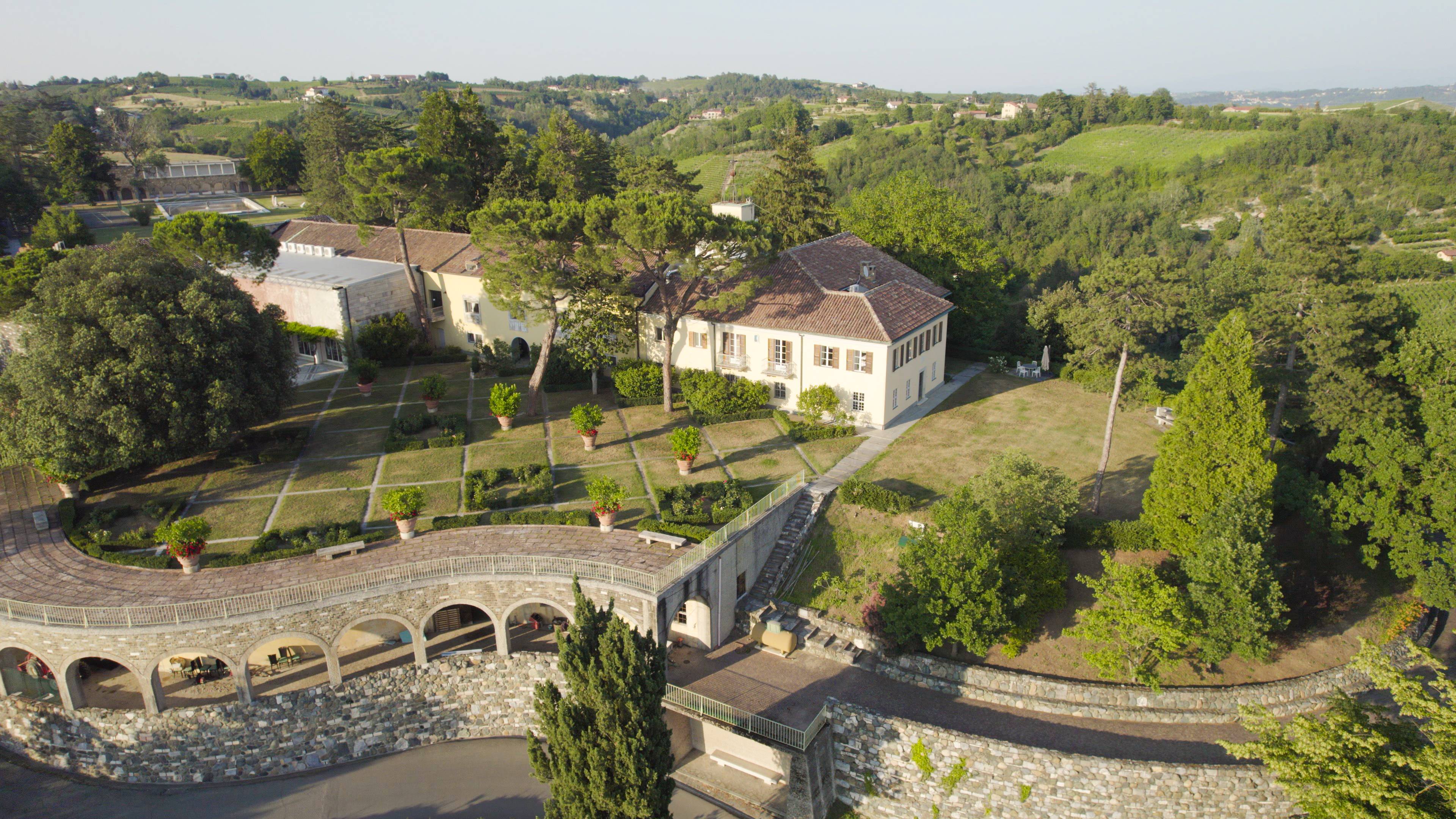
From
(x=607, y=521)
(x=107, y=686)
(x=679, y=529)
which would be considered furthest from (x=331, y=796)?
(x=679, y=529)

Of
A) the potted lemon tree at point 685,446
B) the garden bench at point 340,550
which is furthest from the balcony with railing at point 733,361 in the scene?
the garden bench at point 340,550

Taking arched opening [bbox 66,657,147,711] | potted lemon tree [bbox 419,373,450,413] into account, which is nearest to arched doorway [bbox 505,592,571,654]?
arched opening [bbox 66,657,147,711]

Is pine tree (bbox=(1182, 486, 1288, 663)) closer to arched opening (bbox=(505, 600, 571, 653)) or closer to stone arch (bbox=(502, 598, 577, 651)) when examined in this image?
stone arch (bbox=(502, 598, 577, 651))

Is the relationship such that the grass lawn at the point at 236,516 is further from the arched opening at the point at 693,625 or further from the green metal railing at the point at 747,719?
the green metal railing at the point at 747,719

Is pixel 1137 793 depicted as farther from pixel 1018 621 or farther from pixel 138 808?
pixel 138 808

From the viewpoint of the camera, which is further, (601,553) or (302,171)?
(302,171)

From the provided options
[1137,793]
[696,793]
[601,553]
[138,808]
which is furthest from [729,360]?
[138,808]

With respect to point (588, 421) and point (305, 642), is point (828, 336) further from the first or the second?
point (305, 642)
